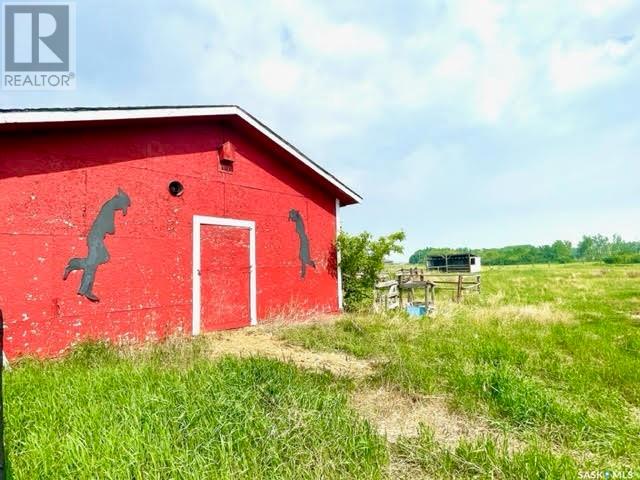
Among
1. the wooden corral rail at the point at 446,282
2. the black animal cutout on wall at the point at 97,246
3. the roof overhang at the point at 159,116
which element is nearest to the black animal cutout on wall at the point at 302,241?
the roof overhang at the point at 159,116

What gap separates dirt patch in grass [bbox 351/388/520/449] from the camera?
11.1ft

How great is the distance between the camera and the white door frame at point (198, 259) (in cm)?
784

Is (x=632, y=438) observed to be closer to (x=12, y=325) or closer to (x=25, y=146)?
(x=12, y=325)

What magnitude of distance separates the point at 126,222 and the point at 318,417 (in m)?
5.61

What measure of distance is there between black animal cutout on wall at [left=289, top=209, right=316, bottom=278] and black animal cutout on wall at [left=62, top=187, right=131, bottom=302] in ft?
14.9

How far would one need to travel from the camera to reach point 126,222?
6.89 m

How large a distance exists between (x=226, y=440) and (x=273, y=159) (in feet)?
26.3

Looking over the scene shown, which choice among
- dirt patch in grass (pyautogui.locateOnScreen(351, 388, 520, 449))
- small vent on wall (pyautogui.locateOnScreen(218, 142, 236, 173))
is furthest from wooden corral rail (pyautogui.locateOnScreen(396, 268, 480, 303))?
dirt patch in grass (pyautogui.locateOnScreen(351, 388, 520, 449))

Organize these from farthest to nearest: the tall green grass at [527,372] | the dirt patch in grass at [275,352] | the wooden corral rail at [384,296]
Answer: the wooden corral rail at [384,296]
the dirt patch in grass at [275,352]
the tall green grass at [527,372]

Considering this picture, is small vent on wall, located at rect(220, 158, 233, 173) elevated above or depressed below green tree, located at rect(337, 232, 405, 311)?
above

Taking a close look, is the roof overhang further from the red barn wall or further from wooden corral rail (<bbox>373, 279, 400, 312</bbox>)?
wooden corral rail (<bbox>373, 279, 400, 312</bbox>)

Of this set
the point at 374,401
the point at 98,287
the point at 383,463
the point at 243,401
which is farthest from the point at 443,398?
the point at 98,287

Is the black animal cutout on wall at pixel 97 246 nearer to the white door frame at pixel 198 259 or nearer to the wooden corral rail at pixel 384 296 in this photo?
the white door frame at pixel 198 259

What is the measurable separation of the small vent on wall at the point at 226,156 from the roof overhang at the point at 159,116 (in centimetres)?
73
